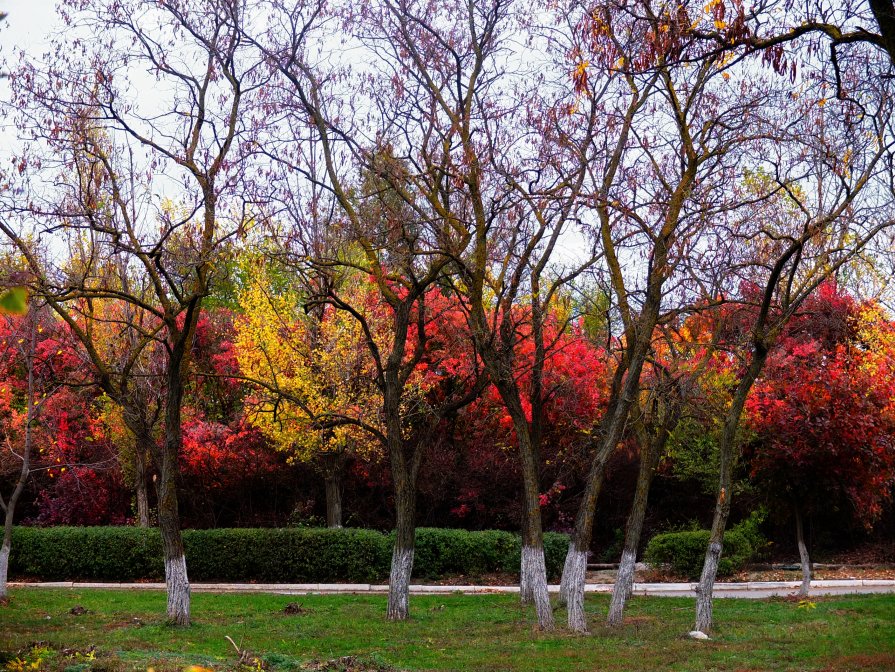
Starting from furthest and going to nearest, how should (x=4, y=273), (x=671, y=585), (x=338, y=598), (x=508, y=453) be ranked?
(x=508, y=453) < (x=671, y=585) < (x=338, y=598) < (x=4, y=273)

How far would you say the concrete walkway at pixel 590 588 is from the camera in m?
17.3

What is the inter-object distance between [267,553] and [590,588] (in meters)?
7.22

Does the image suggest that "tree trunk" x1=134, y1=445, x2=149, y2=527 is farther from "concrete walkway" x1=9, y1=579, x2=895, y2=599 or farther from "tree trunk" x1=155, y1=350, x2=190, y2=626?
"tree trunk" x1=155, y1=350, x2=190, y2=626

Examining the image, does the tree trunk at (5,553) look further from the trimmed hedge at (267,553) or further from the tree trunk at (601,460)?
the tree trunk at (601,460)

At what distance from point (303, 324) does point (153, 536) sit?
19.5 ft

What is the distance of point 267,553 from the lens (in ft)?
64.7

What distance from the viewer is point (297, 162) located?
1316cm

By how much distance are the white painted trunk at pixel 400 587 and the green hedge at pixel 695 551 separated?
887 cm

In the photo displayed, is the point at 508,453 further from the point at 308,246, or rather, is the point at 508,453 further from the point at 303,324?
the point at 308,246

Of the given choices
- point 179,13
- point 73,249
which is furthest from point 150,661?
point 73,249

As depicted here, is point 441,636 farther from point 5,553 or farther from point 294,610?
point 5,553

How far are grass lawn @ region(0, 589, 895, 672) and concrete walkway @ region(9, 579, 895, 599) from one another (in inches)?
75.3

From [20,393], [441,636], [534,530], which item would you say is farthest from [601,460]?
[20,393]

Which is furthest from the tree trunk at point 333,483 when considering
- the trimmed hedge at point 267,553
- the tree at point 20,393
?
the tree at point 20,393
